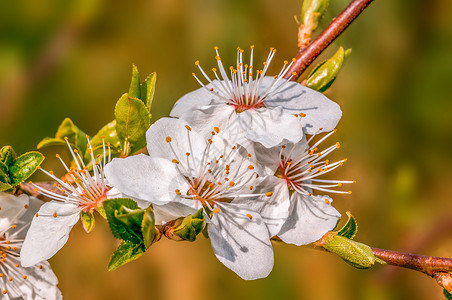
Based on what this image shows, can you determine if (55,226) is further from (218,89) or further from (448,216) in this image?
(448,216)

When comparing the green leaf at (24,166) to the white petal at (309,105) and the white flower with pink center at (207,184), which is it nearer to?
the white flower with pink center at (207,184)

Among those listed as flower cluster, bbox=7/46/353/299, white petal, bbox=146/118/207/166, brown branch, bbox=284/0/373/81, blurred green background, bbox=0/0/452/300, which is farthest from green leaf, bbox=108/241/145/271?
blurred green background, bbox=0/0/452/300

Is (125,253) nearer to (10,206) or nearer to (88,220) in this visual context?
(88,220)

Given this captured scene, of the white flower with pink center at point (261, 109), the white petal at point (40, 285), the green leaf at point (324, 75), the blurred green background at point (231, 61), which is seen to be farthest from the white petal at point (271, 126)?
the blurred green background at point (231, 61)

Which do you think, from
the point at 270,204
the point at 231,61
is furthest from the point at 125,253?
the point at 231,61

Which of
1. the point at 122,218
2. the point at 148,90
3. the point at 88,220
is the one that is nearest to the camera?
the point at 122,218

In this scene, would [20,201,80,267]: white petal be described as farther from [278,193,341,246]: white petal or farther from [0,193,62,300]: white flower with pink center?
[278,193,341,246]: white petal

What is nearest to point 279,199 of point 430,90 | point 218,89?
point 218,89
